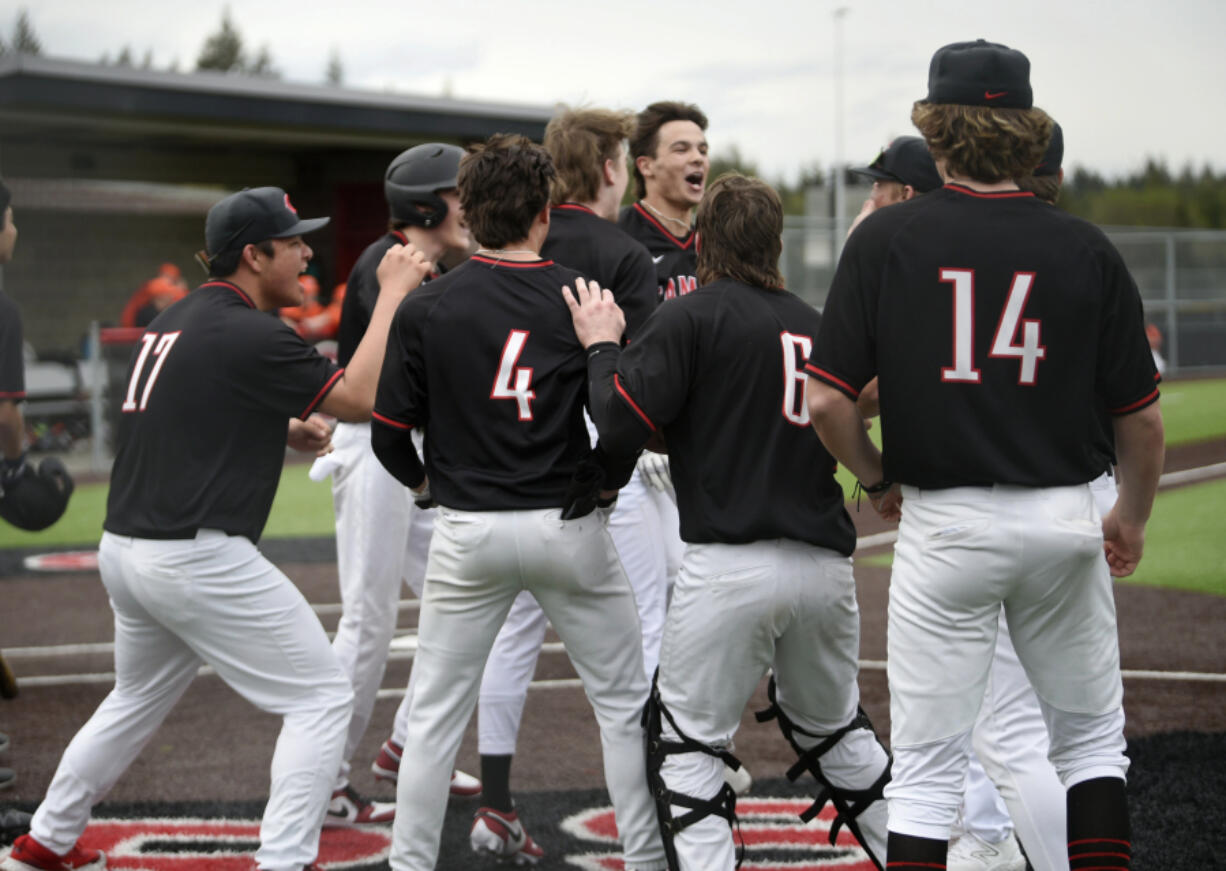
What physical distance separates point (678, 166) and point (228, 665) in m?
2.81

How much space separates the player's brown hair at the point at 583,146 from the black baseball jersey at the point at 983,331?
192 centimetres

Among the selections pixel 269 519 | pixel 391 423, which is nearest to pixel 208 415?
pixel 391 423

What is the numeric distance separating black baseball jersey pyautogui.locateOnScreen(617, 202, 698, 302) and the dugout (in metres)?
16.3

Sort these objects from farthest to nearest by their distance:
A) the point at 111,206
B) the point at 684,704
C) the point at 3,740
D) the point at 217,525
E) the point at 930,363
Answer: the point at 111,206
the point at 3,740
the point at 217,525
the point at 684,704
the point at 930,363

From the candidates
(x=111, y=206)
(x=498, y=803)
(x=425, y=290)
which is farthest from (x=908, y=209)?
(x=111, y=206)

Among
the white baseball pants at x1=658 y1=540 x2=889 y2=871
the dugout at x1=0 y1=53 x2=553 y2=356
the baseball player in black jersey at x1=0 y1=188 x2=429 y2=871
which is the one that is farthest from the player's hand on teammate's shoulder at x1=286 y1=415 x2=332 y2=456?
the dugout at x1=0 y1=53 x2=553 y2=356

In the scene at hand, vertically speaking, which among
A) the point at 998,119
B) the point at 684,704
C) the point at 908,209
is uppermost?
the point at 998,119

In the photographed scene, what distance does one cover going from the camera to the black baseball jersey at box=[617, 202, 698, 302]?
5.36 m

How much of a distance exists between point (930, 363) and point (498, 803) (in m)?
2.23

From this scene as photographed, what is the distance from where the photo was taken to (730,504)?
11.5ft

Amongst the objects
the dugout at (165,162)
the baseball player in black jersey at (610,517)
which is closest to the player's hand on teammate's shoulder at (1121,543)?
the baseball player in black jersey at (610,517)

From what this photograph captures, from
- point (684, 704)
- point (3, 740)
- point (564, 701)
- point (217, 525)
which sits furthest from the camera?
point (564, 701)

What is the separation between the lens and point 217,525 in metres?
3.88

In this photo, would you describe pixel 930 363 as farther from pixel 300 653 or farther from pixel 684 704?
pixel 300 653
